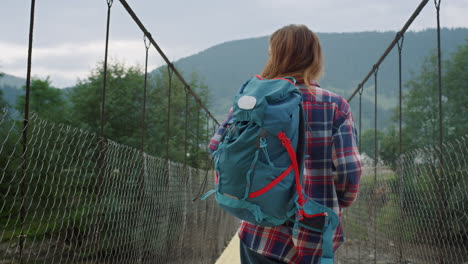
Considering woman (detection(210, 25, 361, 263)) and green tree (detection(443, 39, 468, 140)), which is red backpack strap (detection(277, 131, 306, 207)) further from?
green tree (detection(443, 39, 468, 140))

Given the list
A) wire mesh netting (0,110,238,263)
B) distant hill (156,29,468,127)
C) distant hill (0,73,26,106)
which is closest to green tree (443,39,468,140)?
distant hill (0,73,26,106)

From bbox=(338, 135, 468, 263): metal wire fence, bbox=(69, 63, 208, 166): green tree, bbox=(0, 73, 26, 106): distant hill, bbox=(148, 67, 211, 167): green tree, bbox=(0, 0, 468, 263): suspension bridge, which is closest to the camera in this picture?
bbox=(0, 0, 468, 263): suspension bridge

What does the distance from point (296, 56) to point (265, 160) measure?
1.07 feet

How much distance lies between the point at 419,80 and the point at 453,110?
643 cm

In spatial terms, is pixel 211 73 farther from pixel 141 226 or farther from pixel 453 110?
pixel 141 226

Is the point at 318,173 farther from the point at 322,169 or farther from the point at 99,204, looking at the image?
the point at 99,204

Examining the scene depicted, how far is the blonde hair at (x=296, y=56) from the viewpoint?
118 centimetres

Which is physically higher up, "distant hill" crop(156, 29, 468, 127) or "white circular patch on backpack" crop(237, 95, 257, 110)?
"distant hill" crop(156, 29, 468, 127)

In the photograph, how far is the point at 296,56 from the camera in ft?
3.88

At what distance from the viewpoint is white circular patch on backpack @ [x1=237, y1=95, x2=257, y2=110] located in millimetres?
1021

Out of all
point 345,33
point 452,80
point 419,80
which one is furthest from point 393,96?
point 452,80

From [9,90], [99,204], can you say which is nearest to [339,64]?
[9,90]

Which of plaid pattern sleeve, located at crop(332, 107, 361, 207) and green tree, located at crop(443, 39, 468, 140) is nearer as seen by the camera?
plaid pattern sleeve, located at crop(332, 107, 361, 207)

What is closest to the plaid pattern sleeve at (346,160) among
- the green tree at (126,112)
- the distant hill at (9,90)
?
the distant hill at (9,90)
